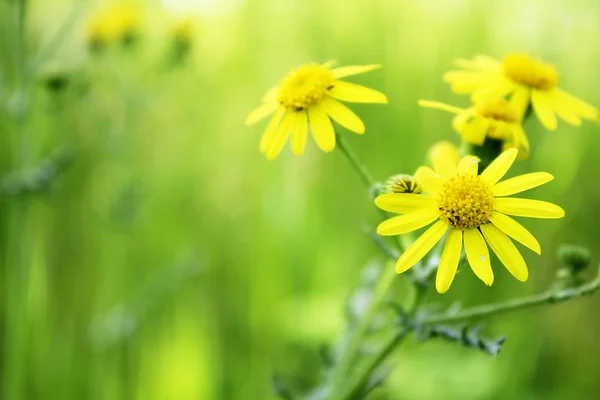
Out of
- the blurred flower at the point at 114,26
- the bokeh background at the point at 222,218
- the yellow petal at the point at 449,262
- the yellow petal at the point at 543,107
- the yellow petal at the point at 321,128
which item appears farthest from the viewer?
the blurred flower at the point at 114,26

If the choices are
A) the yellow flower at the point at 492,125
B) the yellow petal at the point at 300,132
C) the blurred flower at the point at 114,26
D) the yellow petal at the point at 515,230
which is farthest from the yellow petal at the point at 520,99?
the blurred flower at the point at 114,26

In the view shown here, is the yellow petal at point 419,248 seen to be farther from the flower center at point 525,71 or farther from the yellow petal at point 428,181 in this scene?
the flower center at point 525,71

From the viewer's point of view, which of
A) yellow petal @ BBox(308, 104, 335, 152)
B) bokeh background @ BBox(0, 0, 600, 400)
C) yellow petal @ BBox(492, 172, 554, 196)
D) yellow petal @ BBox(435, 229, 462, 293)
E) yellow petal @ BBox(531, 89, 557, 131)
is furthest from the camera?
bokeh background @ BBox(0, 0, 600, 400)

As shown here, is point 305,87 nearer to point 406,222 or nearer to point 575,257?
point 406,222

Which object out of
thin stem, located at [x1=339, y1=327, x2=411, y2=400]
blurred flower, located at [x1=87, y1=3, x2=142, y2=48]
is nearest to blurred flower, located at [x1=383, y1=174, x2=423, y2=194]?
thin stem, located at [x1=339, y1=327, x2=411, y2=400]

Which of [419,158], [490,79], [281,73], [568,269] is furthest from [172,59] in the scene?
[568,269]

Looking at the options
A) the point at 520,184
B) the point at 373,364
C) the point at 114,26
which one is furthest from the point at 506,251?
the point at 114,26

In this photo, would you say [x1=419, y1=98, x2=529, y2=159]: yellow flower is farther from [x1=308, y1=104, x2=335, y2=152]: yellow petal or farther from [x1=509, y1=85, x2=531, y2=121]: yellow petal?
[x1=308, y1=104, x2=335, y2=152]: yellow petal

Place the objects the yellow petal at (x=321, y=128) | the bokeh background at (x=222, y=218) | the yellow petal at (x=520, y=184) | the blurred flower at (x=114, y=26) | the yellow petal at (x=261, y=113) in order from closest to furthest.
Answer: the yellow petal at (x=520, y=184), the yellow petal at (x=321, y=128), the yellow petal at (x=261, y=113), the bokeh background at (x=222, y=218), the blurred flower at (x=114, y=26)
